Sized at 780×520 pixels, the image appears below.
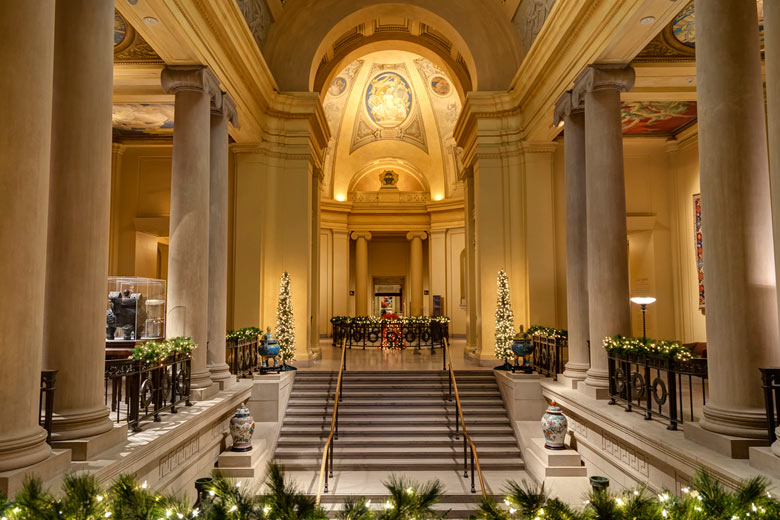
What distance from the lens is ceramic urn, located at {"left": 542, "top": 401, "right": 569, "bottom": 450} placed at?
350 inches

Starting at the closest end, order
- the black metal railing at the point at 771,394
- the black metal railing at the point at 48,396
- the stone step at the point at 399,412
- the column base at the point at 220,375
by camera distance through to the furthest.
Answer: the black metal railing at the point at 771,394 → the black metal railing at the point at 48,396 → the column base at the point at 220,375 → the stone step at the point at 399,412

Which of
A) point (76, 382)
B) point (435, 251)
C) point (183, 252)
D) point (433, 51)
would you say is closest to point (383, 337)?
point (435, 251)

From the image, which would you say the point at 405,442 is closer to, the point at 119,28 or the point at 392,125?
the point at 119,28

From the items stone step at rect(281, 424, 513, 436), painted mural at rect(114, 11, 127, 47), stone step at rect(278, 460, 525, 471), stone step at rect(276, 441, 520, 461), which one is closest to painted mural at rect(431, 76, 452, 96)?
painted mural at rect(114, 11, 127, 47)

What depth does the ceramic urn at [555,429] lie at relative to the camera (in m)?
8.88

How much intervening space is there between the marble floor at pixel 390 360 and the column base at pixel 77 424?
8728 mm

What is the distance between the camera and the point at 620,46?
30.9ft

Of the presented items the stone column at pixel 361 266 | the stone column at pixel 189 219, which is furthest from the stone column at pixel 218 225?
the stone column at pixel 361 266

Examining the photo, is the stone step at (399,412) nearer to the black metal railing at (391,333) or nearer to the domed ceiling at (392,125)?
the black metal railing at (391,333)

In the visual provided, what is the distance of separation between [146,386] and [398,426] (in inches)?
210

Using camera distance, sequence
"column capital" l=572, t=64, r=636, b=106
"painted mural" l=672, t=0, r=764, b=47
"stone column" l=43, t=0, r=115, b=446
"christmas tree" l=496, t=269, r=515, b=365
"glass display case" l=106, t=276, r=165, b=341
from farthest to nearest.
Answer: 1. "christmas tree" l=496, t=269, r=515, b=365
2. "glass display case" l=106, t=276, r=165, b=341
3. "column capital" l=572, t=64, r=636, b=106
4. "painted mural" l=672, t=0, r=764, b=47
5. "stone column" l=43, t=0, r=115, b=446

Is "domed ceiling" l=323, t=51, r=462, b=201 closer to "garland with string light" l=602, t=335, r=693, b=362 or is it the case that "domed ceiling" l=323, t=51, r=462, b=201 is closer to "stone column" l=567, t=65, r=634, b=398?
"stone column" l=567, t=65, r=634, b=398

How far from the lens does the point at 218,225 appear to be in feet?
38.1

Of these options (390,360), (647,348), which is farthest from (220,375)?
(647,348)
